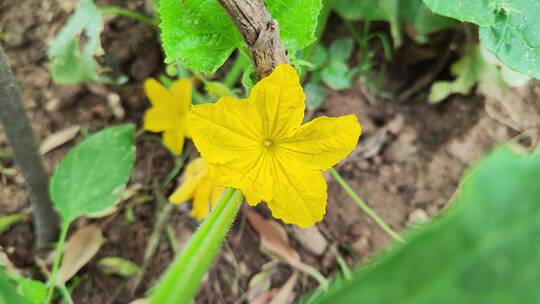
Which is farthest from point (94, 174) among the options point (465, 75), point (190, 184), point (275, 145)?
point (465, 75)

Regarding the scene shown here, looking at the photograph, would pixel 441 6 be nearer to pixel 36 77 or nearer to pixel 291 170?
pixel 291 170

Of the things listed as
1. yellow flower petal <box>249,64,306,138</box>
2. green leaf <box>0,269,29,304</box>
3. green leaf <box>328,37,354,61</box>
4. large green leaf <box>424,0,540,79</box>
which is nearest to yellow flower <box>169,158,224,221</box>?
yellow flower petal <box>249,64,306,138</box>

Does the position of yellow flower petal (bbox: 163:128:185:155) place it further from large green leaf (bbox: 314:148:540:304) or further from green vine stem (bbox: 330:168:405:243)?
large green leaf (bbox: 314:148:540:304)

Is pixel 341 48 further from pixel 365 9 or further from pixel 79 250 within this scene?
pixel 79 250

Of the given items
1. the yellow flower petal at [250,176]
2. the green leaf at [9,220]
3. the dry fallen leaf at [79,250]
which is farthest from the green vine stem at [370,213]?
the green leaf at [9,220]

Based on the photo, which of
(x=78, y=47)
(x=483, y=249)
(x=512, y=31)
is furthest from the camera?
(x=78, y=47)

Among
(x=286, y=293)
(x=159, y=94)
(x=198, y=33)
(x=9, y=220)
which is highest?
(x=198, y=33)

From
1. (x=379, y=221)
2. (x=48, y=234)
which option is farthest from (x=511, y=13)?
(x=48, y=234)
